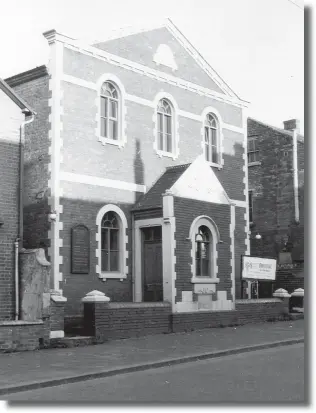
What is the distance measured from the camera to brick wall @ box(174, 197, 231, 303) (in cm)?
1878

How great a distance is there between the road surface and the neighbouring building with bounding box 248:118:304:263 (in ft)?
53.7

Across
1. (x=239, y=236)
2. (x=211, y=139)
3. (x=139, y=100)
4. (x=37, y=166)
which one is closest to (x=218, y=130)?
(x=211, y=139)

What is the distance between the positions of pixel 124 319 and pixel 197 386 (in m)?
7.16

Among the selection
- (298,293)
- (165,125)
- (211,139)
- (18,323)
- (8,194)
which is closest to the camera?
(18,323)

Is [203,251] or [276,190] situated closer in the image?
[203,251]

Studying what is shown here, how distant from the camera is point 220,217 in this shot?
20422 millimetres

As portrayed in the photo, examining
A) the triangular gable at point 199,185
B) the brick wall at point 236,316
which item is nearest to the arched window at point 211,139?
the triangular gable at point 199,185

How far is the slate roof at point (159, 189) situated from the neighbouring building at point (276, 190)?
8.89 meters

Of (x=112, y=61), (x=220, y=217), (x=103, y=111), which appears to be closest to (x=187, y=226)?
(x=220, y=217)

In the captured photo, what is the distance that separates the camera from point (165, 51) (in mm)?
21719

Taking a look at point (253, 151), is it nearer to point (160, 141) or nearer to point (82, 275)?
point (160, 141)

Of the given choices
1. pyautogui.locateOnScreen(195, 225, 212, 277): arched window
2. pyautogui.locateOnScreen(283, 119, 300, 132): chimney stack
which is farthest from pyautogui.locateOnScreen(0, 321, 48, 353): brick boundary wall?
pyautogui.locateOnScreen(283, 119, 300, 132): chimney stack

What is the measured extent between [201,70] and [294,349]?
11.5 m

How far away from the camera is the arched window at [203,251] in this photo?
1973 centimetres
